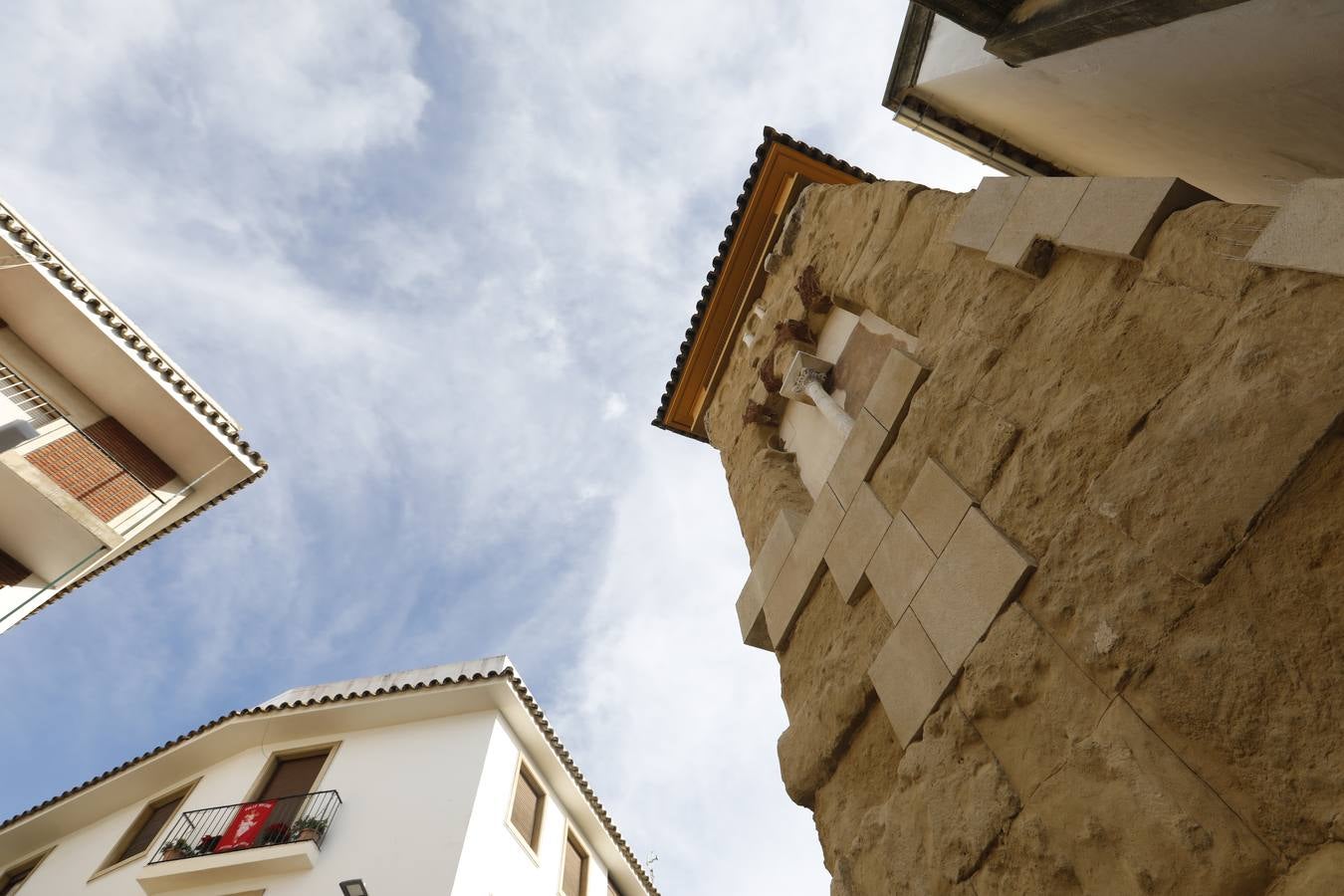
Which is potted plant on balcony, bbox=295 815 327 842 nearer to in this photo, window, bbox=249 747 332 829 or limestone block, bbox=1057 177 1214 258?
window, bbox=249 747 332 829

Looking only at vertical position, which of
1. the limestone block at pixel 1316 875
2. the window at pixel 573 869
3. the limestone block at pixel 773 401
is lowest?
the limestone block at pixel 1316 875

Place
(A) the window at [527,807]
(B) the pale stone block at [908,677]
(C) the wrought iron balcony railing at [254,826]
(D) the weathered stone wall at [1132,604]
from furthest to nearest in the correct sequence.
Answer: (A) the window at [527,807]
(C) the wrought iron balcony railing at [254,826]
(B) the pale stone block at [908,677]
(D) the weathered stone wall at [1132,604]

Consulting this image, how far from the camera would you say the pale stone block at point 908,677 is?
2449 millimetres

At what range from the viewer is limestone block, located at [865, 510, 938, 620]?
266 cm

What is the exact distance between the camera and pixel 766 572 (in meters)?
4.03

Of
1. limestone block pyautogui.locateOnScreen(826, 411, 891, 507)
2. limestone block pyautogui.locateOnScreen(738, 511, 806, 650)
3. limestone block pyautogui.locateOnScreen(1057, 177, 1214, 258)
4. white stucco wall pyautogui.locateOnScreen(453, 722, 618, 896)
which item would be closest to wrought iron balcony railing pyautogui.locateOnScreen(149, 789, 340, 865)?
white stucco wall pyautogui.locateOnScreen(453, 722, 618, 896)

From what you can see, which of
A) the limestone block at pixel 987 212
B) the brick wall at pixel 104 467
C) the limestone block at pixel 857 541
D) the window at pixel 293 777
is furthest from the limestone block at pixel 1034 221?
the window at pixel 293 777

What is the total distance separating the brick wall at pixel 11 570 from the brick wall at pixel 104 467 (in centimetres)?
146

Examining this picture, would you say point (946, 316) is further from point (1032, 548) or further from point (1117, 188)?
point (1032, 548)

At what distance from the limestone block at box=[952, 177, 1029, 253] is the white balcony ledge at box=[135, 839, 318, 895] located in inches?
429

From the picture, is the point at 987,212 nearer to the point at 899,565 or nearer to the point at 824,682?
the point at 899,565

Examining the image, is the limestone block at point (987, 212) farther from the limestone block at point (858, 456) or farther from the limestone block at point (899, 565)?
the limestone block at point (899, 565)

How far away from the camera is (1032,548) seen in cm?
220

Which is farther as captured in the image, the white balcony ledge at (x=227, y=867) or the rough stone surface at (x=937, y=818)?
the white balcony ledge at (x=227, y=867)
